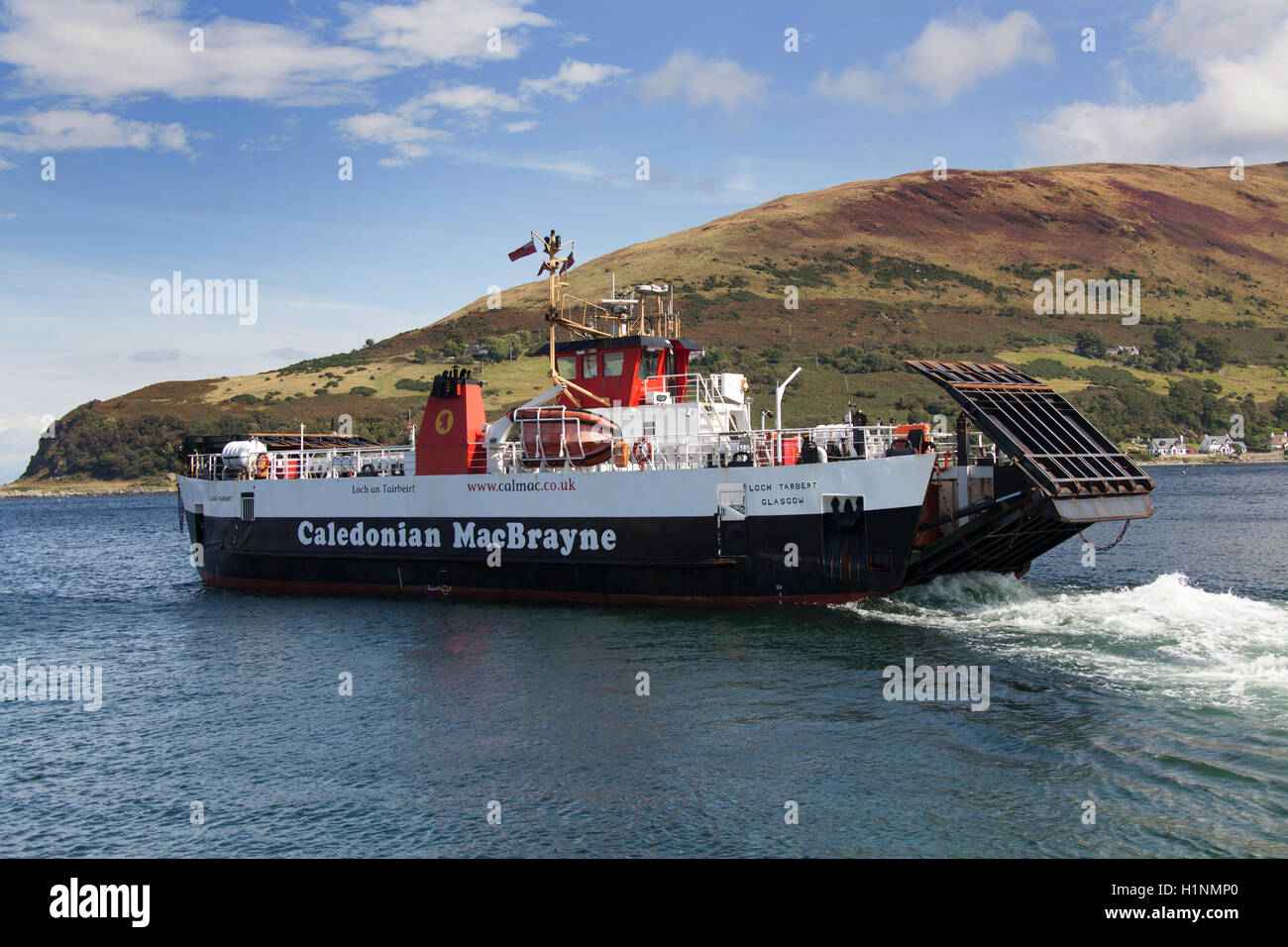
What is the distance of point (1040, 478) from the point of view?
69.7 ft

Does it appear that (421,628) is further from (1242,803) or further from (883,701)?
(1242,803)

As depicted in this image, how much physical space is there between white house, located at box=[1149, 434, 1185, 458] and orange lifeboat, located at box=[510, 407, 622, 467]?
11368 centimetres

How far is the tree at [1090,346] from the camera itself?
142m

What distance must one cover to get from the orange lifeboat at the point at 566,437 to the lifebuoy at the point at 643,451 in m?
0.76

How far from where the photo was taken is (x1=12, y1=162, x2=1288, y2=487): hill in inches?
4811
